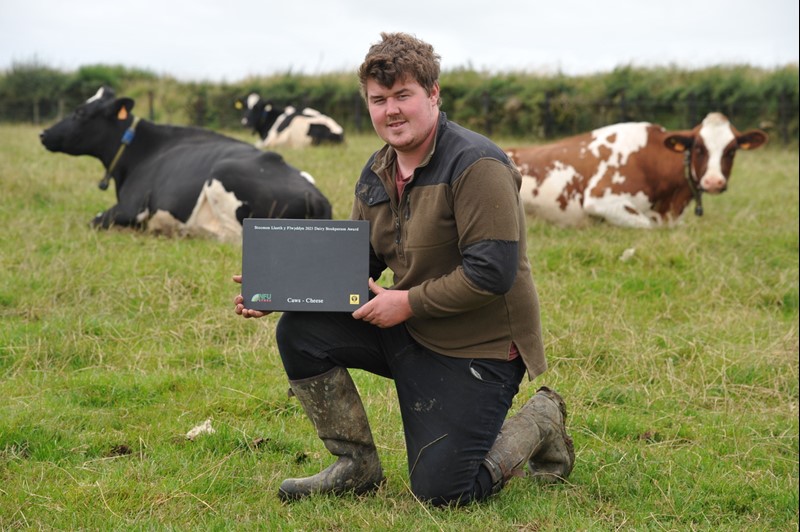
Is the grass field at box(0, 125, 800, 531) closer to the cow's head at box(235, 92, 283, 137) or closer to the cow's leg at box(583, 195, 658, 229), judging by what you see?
the cow's leg at box(583, 195, 658, 229)

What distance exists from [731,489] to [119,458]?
2.52 meters

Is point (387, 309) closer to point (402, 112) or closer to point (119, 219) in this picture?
point (402, 112)

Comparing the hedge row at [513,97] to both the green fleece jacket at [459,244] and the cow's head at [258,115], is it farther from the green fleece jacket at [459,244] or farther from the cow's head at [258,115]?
the green fleece jacket at [459,244]

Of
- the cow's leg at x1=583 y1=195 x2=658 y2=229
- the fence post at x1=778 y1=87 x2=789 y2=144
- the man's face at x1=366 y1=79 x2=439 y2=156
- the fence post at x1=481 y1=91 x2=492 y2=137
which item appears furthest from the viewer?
the fence post at x1=481 y1=91 x2=492 y2=137

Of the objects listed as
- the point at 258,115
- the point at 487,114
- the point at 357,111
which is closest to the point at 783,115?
the point at 487,114

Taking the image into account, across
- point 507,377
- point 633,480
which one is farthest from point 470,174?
point 633,480

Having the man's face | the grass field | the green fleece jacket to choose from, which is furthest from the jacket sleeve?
the grass field

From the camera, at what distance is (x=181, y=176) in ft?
29.5

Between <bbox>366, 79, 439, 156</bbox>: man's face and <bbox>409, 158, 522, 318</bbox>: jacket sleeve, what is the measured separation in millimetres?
259

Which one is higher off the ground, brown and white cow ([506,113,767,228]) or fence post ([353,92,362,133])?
brown and white cow ([506,113,767,228])

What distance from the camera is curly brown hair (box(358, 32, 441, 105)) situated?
3.50 meters

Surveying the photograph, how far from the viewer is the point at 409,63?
349 cm

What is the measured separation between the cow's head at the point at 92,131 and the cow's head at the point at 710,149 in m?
5.54

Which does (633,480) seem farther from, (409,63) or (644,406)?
(409,63)
